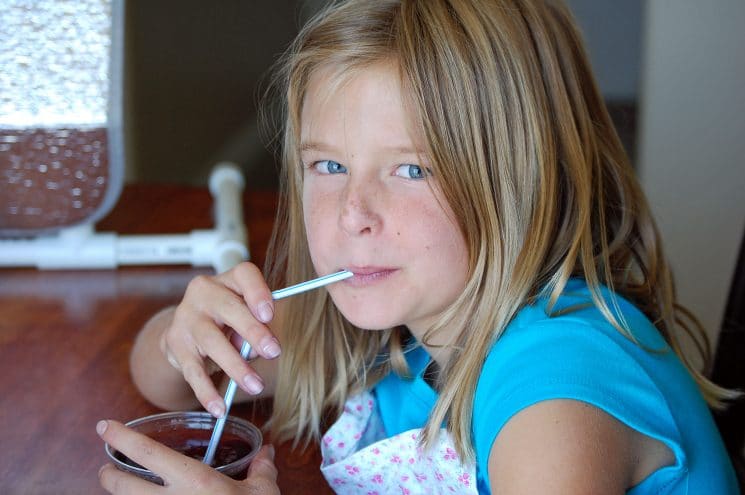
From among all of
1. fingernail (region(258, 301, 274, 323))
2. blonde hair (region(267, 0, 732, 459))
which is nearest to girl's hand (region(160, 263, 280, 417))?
fingernail (region(258, 301, 274, 323))

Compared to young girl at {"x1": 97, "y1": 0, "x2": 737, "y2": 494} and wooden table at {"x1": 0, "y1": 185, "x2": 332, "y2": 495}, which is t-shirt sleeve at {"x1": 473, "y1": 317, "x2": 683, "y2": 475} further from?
wooden table at {"x1": 0, "y1": 185, "x2": 332, "y2": 495}

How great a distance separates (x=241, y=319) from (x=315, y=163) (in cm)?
17

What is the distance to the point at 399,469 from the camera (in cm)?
97

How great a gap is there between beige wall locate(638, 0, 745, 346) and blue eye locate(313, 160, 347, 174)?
1182 mm

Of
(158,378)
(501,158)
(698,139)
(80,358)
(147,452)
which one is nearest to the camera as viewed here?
(147,452)

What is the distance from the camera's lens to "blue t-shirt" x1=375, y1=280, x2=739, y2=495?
2.65 ft

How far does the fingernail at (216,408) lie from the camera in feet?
2.96

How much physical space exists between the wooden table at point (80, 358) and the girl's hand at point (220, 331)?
0.09 meters

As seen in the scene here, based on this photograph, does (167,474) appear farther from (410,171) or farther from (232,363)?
(410,171)

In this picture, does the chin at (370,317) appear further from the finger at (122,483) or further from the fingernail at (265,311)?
the finger at (122,483)

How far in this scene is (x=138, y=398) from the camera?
1115 mm

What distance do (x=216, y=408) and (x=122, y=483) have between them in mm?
103

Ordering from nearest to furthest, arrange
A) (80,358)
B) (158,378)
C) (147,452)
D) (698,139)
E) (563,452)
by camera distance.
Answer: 1. (563,452)
2. (147,452)
3. (158,378)
4. (80,358)
5. (698,139)

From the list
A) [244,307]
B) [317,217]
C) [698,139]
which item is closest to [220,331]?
[244,307]
